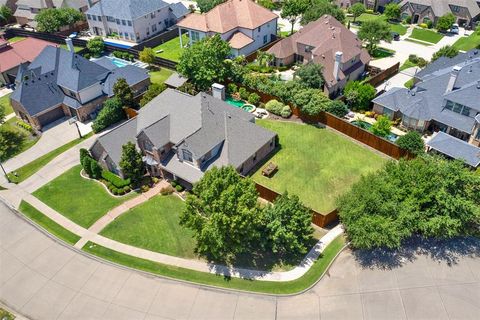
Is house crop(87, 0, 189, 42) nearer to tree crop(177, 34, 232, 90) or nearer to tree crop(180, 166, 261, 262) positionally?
tree crop(177, 34, 232, 90)

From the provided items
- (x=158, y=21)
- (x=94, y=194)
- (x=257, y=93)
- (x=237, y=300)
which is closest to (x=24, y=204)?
(x=94, y=194)

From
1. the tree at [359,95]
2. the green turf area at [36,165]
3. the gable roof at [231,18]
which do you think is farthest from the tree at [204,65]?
the tree at [359,95]

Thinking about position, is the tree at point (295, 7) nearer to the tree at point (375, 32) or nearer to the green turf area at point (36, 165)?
the tree at point (375, 32)

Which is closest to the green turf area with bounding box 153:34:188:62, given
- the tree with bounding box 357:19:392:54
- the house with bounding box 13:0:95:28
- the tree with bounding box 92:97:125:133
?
the tree with bounding box 92:97:125:133

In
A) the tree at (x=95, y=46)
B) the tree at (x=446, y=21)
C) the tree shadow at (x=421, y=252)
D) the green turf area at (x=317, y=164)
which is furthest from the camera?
the tree at (x=446, y=21)

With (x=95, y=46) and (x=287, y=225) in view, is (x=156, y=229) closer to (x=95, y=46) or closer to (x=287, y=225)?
(x=287, y=225)

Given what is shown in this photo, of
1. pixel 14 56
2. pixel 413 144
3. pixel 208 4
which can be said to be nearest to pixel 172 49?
pixel 208 4
